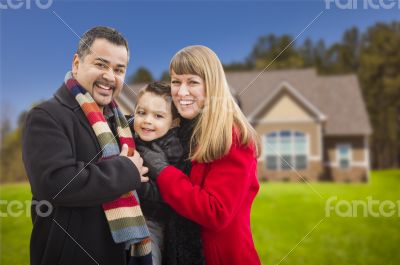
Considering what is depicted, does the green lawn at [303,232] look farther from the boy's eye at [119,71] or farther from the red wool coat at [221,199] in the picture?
the boy's eye at [119,71]

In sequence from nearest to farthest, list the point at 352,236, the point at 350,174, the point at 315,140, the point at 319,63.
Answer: the point at 352,236 < the point at 315,140 < the point at 350,174 < the point at 319,63

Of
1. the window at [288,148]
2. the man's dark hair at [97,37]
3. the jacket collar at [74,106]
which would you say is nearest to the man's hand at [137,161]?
the jacket collar at [74,106]

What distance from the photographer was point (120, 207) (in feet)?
6.79

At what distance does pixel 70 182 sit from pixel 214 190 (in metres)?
0.64

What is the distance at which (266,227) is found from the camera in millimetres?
11586

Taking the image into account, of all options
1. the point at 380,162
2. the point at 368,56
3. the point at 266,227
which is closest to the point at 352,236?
the point at 266,227

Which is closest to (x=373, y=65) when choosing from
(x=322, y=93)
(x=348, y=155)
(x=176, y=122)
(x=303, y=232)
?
(x=322, y=93)

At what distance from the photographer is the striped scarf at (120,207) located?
207 centimetres

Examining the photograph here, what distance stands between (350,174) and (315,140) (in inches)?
99.0

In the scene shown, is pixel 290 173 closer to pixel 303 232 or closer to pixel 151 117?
pixel 303 232

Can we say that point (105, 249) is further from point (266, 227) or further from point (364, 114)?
point (364, 114)

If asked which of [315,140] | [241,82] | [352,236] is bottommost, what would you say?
[352,236]

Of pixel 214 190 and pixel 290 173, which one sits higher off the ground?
pixel 214 190

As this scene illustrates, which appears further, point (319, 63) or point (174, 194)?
point (319, 63)
